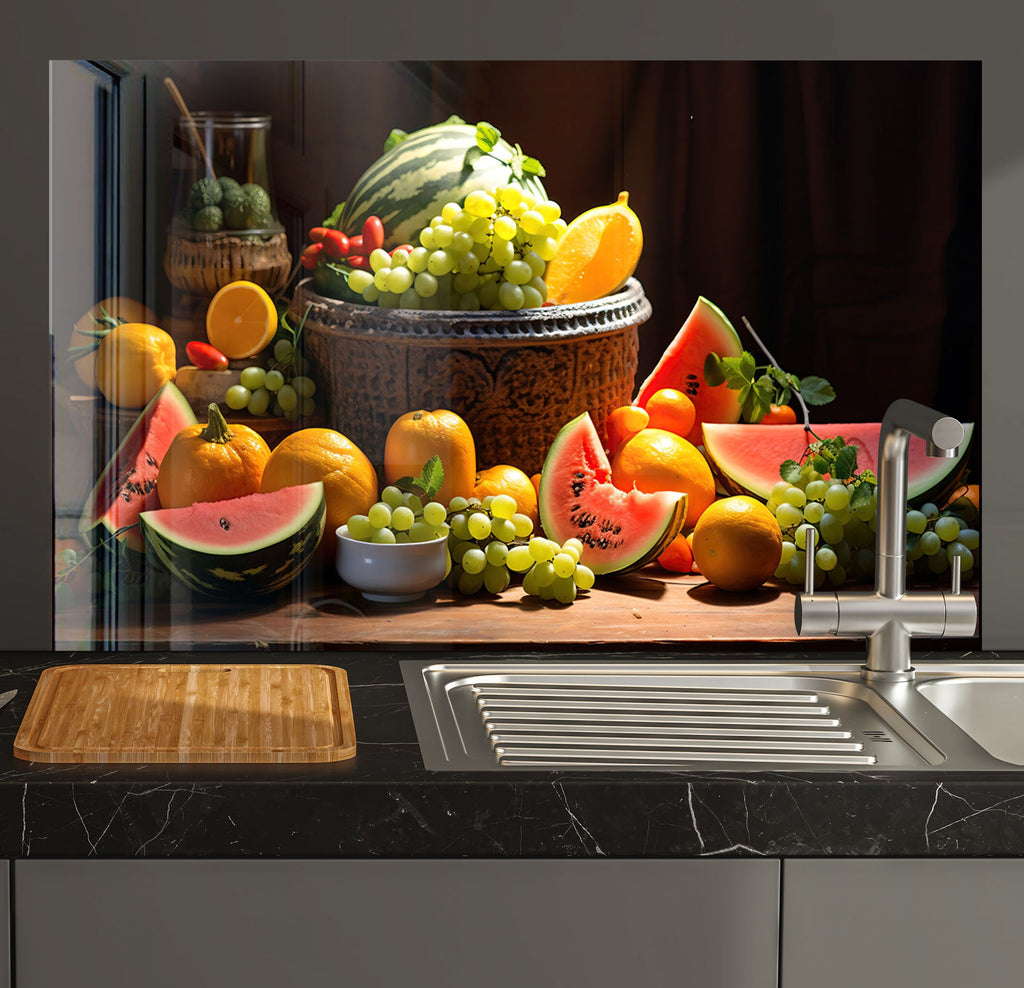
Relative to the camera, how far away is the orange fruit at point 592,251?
73.8 inches

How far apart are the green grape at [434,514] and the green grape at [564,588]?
0.18 metres

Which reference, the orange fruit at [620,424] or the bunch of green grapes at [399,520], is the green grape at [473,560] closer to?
the bunch of green grapes at [399,520]

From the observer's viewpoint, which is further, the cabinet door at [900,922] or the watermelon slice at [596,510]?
the watermelon slice at [596,510]

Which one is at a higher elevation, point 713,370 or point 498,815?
point 713,370

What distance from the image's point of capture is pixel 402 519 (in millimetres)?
1808

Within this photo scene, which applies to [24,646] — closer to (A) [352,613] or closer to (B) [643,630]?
(A) [352,613]

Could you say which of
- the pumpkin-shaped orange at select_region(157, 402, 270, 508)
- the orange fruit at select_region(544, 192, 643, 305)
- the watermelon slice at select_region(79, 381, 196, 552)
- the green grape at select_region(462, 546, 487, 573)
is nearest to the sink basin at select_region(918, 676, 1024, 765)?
the green grape at select_region(462, 546, 487, 573)

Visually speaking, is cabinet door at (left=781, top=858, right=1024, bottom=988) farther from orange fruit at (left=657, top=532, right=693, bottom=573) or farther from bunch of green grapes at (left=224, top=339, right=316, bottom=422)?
bunch of green grapes at (left=224, top=339, right=316, bottom=422)

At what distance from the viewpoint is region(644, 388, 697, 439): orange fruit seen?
1953 mm

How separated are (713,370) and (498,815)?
868 mm

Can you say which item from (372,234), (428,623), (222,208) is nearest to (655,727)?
(428,623)

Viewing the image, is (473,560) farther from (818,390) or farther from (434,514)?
(818,390)

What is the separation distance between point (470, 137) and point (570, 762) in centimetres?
87

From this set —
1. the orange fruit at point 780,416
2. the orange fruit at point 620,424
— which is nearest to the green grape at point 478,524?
the orange fruit at point 620,424
